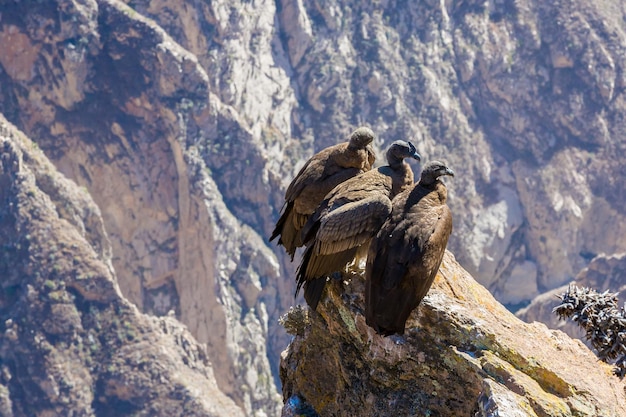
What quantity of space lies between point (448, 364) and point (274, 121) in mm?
86129

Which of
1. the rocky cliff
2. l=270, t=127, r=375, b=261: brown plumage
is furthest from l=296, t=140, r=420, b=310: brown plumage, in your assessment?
the rocky cliff

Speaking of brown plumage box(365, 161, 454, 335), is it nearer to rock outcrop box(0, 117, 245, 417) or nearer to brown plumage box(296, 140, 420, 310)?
brown plumage box(296, 140, 420, 310)

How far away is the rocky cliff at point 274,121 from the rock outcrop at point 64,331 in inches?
323

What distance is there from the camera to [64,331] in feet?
256

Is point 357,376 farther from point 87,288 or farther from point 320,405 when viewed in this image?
point 87,288

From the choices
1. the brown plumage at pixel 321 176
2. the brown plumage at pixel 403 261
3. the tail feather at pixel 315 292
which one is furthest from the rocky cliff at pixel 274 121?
the brown plumage at pixel 403 261

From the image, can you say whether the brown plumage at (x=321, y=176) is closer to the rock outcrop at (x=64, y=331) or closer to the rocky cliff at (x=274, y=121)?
the rock outcrop at (x=64, y=331)

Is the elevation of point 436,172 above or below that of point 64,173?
above

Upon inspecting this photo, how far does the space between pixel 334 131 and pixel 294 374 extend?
83.9 metres

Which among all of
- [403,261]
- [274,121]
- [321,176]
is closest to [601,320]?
[403,261]

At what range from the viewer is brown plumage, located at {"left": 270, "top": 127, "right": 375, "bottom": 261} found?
16703 mm

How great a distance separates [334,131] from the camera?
324ft

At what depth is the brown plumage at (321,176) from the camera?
16.7 m

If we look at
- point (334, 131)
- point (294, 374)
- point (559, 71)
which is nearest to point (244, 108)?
point (334, 131)
